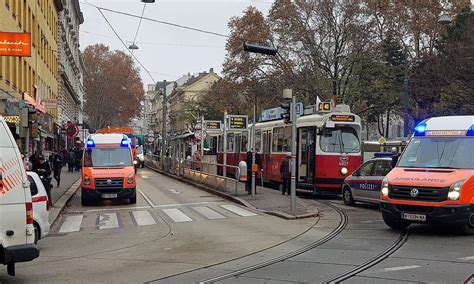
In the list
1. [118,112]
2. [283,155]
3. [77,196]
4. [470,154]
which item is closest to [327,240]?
[470,154]

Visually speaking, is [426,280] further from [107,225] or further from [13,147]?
[107,225]

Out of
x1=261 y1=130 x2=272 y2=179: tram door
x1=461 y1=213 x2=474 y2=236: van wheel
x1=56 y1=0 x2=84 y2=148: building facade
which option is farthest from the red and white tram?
x1=56 y1=0 x2=84 y2=148: building facade

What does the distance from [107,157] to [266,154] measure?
7.97 meters

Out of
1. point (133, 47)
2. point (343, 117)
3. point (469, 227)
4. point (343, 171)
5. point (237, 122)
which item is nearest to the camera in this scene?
point (469, 227)

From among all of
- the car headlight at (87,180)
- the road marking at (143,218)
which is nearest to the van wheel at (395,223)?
the road marking at (143,218)

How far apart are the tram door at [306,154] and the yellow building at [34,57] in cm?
1140

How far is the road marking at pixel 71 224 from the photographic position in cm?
1411

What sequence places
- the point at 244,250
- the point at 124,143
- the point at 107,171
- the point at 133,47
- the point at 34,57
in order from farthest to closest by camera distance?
1. the point at 34,57
2. the point at 133,47
3. the point at 124,143
4. the point at 107,171
5. the point at 244,250

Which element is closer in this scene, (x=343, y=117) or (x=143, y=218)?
(x=143, y=218)

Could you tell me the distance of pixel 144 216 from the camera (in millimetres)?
16500

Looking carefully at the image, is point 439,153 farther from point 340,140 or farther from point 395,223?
point 340,140

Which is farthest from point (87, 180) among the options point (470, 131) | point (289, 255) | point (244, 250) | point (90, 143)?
point (470, 131)

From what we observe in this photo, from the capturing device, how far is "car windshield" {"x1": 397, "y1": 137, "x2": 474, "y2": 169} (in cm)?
1186

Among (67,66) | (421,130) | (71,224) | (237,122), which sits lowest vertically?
(71,224)
